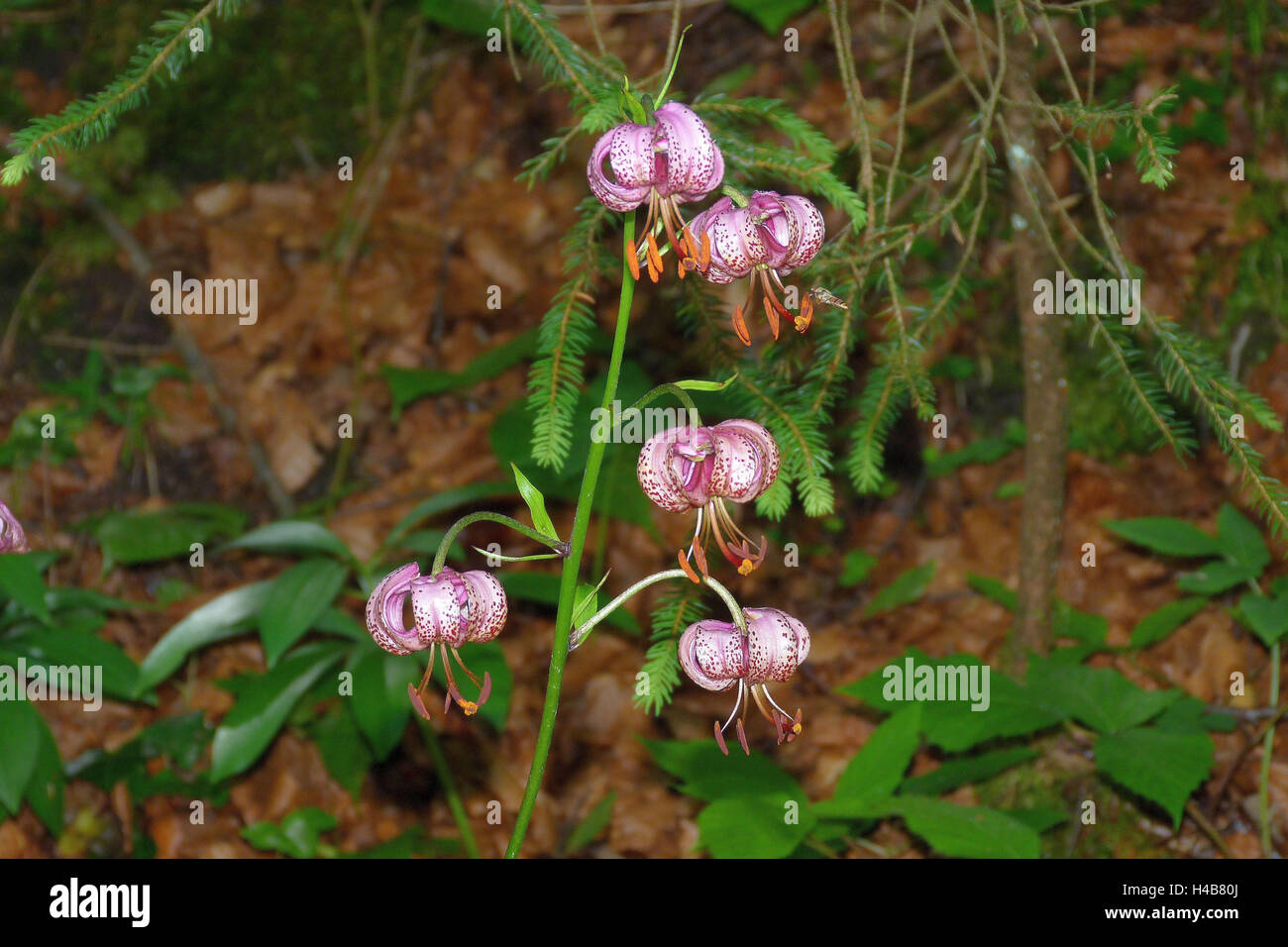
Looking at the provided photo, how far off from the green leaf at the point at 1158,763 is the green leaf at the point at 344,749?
175cm

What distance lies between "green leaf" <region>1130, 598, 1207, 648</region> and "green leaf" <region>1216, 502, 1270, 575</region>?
20 cm

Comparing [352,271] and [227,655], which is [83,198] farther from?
[227,655]

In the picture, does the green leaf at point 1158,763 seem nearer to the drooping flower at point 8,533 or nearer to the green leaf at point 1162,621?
the green leaf at point 1162,621

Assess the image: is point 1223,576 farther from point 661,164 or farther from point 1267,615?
point 661,164

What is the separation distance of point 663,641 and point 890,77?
288 centimetres

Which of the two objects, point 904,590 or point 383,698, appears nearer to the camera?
point 383,698

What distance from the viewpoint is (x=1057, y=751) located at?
2.64m

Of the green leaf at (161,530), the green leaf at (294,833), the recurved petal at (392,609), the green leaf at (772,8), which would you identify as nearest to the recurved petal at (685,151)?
the recurved petal at (392,609)

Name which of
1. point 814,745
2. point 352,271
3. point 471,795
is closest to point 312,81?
point 352,271

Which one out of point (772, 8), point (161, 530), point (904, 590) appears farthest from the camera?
point (772, 8)

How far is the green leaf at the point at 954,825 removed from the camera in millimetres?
2006

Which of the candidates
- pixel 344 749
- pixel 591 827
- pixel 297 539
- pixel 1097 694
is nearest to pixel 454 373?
pixel 297 539

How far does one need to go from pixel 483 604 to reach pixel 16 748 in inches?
68.0

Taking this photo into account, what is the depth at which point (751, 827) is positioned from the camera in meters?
2.15
